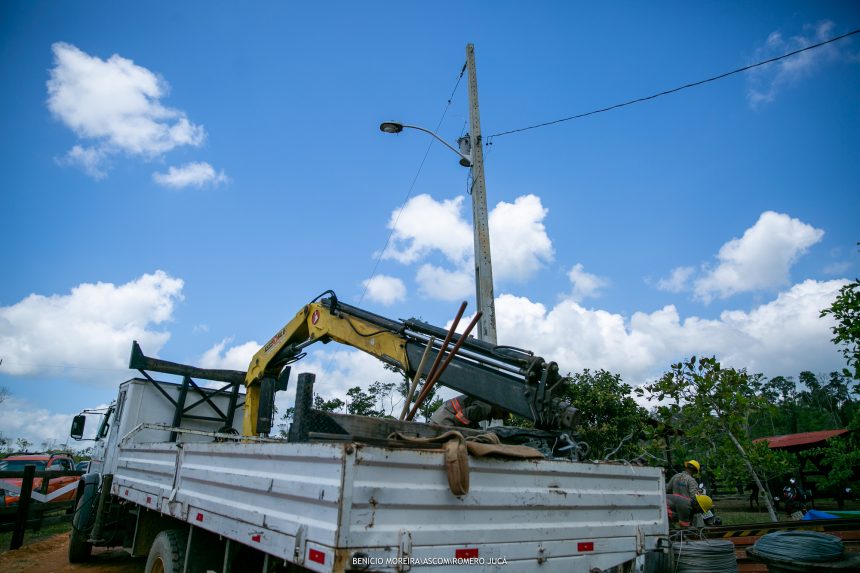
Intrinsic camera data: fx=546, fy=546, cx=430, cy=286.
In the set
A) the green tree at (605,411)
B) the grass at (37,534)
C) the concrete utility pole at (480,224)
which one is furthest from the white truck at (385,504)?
the green tree at (605,411)

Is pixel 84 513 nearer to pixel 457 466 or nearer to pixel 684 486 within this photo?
pixel 457 466

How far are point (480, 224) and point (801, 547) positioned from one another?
17.9ft

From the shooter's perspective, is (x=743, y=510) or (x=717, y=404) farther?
(x=743, y=510)

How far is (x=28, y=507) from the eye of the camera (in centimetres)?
984

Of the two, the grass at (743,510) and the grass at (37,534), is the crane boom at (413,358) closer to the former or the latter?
the grass at (37,534)

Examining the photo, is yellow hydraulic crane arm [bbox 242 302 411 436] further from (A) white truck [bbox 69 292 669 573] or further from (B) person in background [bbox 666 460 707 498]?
(B) person in background [bbox 666 460 707 498]

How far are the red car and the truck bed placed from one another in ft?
30.2

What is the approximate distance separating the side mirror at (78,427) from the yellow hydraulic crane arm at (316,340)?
287 cm

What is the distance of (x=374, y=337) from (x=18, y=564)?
7041 millimetres

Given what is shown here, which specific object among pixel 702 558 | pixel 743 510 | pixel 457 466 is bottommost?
pixel 743 510

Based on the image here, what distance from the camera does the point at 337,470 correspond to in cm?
261

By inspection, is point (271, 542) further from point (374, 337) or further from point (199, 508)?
point (374, 337)

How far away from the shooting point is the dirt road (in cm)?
816

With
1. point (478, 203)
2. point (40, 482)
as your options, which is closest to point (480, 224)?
point (478, 203)
